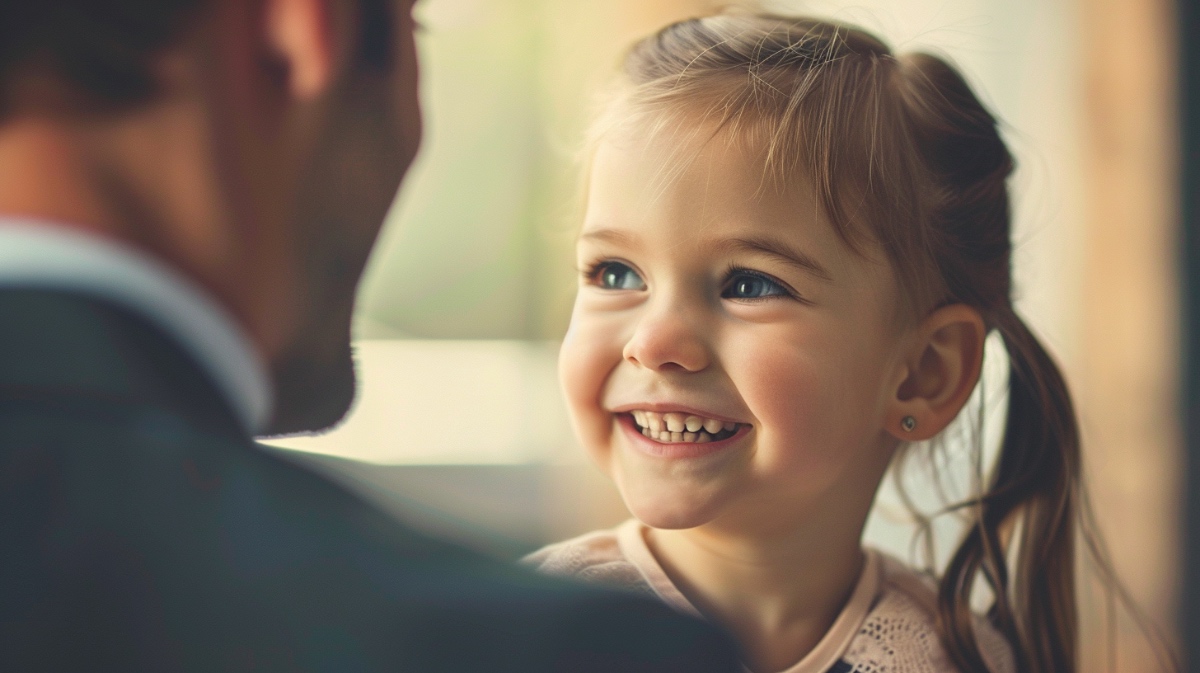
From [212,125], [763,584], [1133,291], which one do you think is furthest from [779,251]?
[1133,291]

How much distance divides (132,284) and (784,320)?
469 mm

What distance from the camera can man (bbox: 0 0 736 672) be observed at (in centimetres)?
42

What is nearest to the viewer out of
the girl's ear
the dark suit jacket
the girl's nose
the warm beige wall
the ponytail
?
the dark suit jacket

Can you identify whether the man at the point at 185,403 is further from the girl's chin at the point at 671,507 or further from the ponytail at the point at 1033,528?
the ponytail at the point at 1033,528

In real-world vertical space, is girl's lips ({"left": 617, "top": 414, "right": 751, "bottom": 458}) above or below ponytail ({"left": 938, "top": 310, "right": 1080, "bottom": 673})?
above

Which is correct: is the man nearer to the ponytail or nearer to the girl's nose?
the girl's nose

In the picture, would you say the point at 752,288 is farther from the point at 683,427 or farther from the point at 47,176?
the point at 47,176

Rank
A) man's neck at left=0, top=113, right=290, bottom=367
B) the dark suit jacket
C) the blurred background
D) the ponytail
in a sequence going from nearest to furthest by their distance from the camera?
the dark suit jacket → man's neck at left=0, top=113, right=290, bottom=367 → the ponytail → the blurred background

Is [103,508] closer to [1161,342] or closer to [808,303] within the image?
[808,303]

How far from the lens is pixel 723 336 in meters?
0.77

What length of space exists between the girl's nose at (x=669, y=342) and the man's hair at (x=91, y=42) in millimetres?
383

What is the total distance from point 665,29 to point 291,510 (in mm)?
626

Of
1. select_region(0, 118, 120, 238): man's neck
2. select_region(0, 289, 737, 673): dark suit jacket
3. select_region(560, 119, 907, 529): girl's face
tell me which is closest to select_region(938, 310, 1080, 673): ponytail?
select_region(560, 119, 907, 529): girl's face

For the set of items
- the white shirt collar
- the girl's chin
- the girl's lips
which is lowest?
the girl's chin
